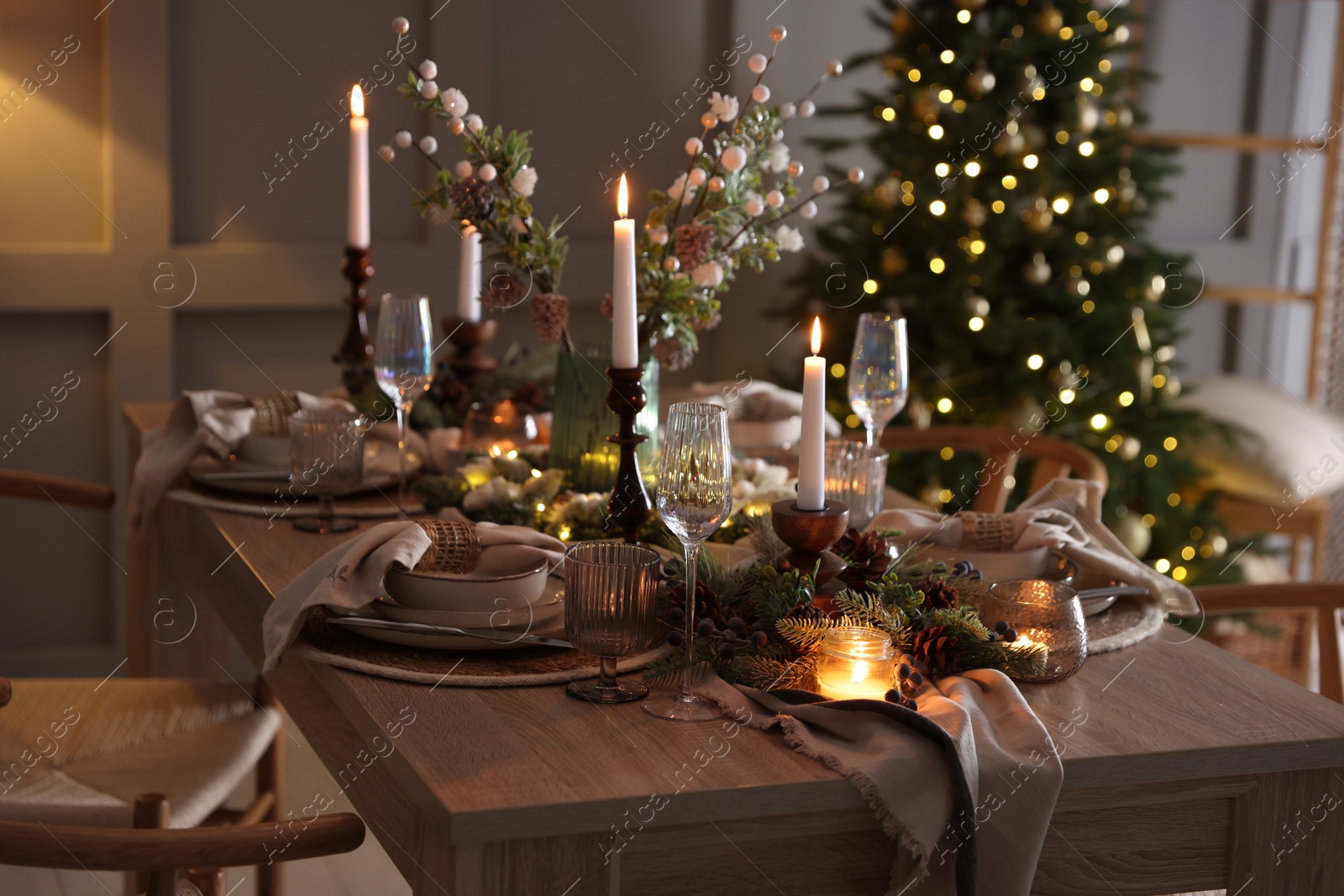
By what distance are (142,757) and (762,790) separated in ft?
3.52

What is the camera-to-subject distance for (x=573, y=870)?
39.8 inches

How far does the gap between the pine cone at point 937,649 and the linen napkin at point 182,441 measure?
1.10 metres

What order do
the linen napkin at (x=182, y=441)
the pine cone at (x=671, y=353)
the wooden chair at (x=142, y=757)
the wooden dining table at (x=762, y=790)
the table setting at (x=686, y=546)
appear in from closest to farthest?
1. the wooden dining table at (x=762, y=790)
2. the table setting at (x=686, y=546)
3. the wooden chair at (x=142, y=757)
4. the pine cone at (x=671, y=353)
5. the linen napkin at (x=182, y=441)

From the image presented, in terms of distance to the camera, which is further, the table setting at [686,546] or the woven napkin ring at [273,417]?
the woven napkin ring at [273,417]

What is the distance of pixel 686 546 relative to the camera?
123 cm

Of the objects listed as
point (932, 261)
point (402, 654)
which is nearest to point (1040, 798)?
point (402, 654)

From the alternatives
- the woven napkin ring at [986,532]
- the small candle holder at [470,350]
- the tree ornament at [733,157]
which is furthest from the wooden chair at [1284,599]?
the small candle holder at [470,350]

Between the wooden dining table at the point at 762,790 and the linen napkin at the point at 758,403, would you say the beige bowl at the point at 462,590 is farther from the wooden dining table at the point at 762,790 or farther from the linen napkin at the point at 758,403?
the linen napkin at the point at 758,403

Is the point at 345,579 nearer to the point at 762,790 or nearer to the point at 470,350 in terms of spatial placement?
the point at 762,790

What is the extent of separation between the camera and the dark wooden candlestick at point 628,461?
4.99ft

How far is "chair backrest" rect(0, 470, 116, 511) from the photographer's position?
216cm

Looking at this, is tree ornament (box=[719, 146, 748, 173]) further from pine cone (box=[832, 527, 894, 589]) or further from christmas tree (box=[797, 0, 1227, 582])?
christmas tree (box=[797, 0, 1227, 582])

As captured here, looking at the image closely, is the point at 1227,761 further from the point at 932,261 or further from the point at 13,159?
the point at 13,159

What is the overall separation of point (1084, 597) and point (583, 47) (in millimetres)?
2312
